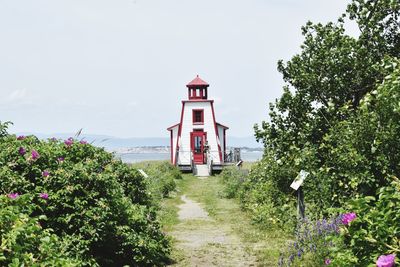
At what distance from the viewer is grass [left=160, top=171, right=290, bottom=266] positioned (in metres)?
10.9

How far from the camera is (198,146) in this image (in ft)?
132

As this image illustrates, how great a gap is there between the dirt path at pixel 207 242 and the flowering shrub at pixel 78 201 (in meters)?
1.22

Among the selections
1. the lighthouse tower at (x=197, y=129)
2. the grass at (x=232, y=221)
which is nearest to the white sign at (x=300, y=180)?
the grass at (x=232, y=221)

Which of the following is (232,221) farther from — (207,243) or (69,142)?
(69,142)

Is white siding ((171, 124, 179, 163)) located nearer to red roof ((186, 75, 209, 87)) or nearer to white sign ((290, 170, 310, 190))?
red roof ((186, 75, 209, 87))

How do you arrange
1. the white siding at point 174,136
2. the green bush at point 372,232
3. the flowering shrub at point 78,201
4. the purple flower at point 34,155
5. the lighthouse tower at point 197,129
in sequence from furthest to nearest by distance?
the white siding at point 174,136 → the lighthouse tower at point 197,129 → the purple flower at point 34,155 → the flowering shrub at point 78,201 → the green bush at point 372,232

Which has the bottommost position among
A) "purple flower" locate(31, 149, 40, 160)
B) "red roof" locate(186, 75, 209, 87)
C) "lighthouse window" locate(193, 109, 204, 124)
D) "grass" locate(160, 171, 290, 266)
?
"grass" locate(160, 171, 290, 266)

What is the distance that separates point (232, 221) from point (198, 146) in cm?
2475

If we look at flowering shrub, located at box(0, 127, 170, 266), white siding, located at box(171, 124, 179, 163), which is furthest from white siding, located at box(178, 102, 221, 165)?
flowering shrub, located at box(0, 127, 170, 266)

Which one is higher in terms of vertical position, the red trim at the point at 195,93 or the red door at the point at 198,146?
the red trim at the point at 195,93

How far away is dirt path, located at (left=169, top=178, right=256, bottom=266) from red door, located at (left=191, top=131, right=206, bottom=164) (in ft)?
71.8

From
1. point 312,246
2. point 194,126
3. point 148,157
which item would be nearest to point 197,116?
point 194,126

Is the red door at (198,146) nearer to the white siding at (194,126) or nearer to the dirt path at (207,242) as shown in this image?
the white siding at (194,126)

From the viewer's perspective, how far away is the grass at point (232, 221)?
10.9 meters
